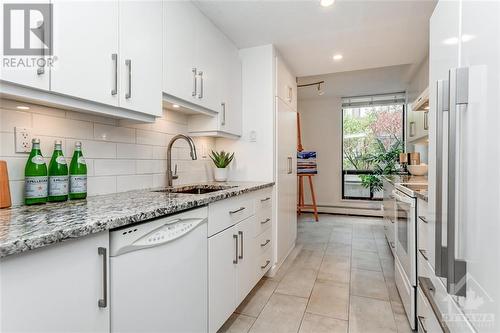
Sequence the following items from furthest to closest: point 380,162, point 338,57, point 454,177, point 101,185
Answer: point 380,162, point 338,57, point 101,185, point 454,177

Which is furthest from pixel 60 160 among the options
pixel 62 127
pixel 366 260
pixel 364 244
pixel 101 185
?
pixel 364 244

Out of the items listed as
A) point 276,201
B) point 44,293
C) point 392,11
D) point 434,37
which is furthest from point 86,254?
point 392,11

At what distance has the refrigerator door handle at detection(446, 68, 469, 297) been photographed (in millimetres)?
685

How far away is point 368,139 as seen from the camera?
5.33 m

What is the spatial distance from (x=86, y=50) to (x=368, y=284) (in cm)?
274

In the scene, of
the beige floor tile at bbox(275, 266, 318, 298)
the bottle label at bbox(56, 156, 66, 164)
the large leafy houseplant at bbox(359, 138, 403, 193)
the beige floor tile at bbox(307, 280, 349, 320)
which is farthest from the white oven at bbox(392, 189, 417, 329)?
the large leafy houseplant at bbox(359, 138, 403, 193)

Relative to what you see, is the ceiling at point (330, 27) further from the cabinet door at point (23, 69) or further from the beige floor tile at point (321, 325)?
the beige floor tile at point (321, 325)

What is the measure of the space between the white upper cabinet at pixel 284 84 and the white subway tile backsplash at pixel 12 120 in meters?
2.06

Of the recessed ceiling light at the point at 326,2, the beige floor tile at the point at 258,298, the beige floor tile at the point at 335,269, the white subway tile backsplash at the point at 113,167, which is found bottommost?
the beige floor tile at the point at 258,298

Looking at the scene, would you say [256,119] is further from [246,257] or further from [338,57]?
[246,257]

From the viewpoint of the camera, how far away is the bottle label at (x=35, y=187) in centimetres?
115

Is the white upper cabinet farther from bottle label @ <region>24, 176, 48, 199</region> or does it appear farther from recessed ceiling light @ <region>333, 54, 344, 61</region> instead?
bottle label @ <region>24, 176, 48, 199</region>

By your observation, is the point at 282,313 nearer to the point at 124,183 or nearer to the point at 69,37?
the point at 124,183

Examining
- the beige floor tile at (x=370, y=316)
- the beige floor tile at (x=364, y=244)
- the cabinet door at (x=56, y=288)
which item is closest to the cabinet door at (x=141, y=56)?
the cabinet door at (x=56, y=288)
